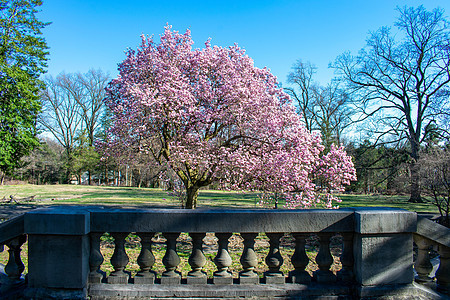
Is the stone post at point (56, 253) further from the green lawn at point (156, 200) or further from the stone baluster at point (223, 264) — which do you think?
the green lawn at point (156, 200)

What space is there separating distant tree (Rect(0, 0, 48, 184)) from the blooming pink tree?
565 inches

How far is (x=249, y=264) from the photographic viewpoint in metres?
3.02

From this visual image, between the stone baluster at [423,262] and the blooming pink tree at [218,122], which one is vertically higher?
the blooming pink tree at [218,122]

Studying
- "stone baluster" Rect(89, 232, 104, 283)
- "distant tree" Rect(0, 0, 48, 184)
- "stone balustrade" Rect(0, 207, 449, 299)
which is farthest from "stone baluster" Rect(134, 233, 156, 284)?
"distant tree" Rect(0, 0, 48, 184)

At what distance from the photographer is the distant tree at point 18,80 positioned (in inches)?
770

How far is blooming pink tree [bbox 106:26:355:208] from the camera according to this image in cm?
834

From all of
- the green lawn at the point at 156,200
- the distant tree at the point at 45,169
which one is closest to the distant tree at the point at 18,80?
the green lawn at the point at 156,200

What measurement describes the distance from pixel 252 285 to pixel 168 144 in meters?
6.75

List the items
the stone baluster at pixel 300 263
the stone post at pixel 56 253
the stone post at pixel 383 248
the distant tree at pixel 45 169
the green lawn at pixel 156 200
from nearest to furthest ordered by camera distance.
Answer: the stone post at pixel 56 253 → the stone post at pixel 383 248 → the stone baluster at pixel 300 263 → the green lawn at pixel 156 200 → the distant tree at pixel 45 169

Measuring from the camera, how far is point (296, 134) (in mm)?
8547

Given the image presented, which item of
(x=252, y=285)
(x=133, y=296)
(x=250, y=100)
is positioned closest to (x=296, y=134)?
(x=250, y=100)

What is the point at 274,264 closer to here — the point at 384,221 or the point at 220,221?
the point at 220,221

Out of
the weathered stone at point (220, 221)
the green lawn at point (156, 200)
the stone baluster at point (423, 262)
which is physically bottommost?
the green lawn at point (156, 200)

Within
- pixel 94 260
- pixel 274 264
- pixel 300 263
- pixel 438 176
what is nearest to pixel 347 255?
pixel 300 263
